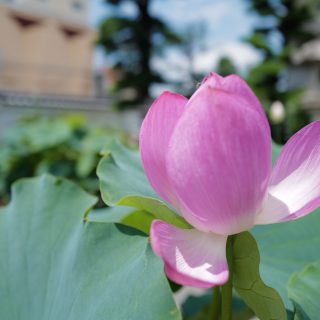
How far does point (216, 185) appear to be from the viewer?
0.80 feet

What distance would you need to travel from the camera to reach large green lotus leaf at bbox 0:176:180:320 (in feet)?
0.95

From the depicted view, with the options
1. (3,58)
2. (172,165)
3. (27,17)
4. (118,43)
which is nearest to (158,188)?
(172,165)

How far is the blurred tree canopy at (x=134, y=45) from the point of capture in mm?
9047

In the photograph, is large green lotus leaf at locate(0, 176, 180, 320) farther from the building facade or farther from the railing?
the building facade

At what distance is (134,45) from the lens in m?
9.45

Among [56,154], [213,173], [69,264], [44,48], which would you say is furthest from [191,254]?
[44,48]

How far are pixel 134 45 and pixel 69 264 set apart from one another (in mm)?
9361

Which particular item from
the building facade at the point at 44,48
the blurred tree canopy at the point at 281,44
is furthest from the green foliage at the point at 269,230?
the building facade at the point at 44,48

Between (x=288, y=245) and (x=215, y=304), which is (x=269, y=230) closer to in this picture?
(x=288, y=245)

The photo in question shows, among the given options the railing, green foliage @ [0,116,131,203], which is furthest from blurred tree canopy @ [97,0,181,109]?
green foliage @ [0,116,131,203]

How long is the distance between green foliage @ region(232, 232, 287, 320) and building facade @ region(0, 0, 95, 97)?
12659 millimetres

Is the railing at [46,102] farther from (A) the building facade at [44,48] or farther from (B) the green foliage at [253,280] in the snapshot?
(B) the green foliage at [253,280]

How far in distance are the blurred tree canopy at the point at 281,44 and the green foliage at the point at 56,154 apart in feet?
17.8

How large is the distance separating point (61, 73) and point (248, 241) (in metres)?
14.1
